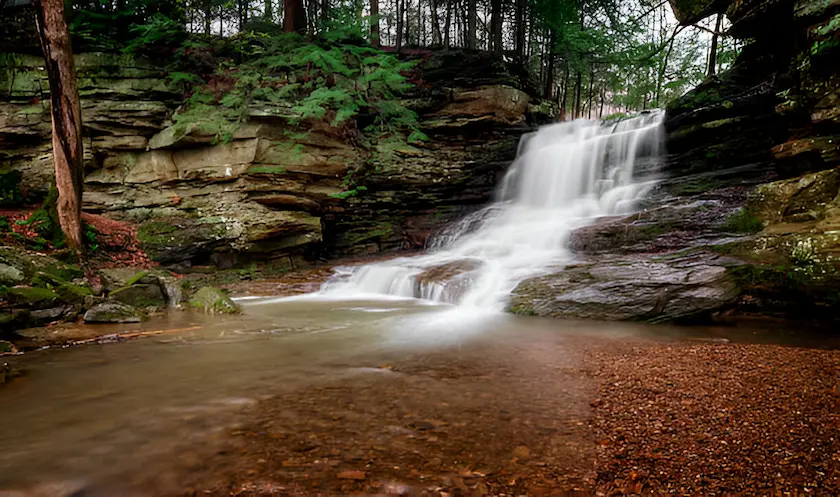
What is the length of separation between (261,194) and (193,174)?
2.00 m

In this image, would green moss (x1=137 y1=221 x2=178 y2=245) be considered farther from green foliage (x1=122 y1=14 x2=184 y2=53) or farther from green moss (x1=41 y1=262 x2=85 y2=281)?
green foliage (x1=122 y1=14 x2=184 y2=53)

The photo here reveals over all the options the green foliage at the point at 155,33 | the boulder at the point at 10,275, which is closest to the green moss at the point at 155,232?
the green foliage at the point at 155,33

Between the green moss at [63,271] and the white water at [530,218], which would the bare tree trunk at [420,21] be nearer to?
the white water at [530,218]

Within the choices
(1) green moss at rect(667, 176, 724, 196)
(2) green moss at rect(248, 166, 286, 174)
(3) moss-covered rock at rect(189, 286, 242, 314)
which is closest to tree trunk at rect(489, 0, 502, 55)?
(1) green moss at rect(667, 176, 724, 196)

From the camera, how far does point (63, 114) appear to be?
8.00 m

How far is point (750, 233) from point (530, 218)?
19.4ft

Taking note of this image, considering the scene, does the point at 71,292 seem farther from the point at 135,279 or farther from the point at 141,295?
the point at 135,279

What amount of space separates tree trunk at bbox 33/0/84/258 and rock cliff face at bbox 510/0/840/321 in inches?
350

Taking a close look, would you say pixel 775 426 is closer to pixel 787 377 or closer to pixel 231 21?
pixel 787 377

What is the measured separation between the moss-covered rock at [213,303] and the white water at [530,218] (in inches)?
114

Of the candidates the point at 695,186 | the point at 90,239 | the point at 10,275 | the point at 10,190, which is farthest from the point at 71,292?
the point at 695,186

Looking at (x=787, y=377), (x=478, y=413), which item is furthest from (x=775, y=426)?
(x=478, y=413)

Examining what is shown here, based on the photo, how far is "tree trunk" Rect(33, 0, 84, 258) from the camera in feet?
25.0

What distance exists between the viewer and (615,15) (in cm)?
1728
